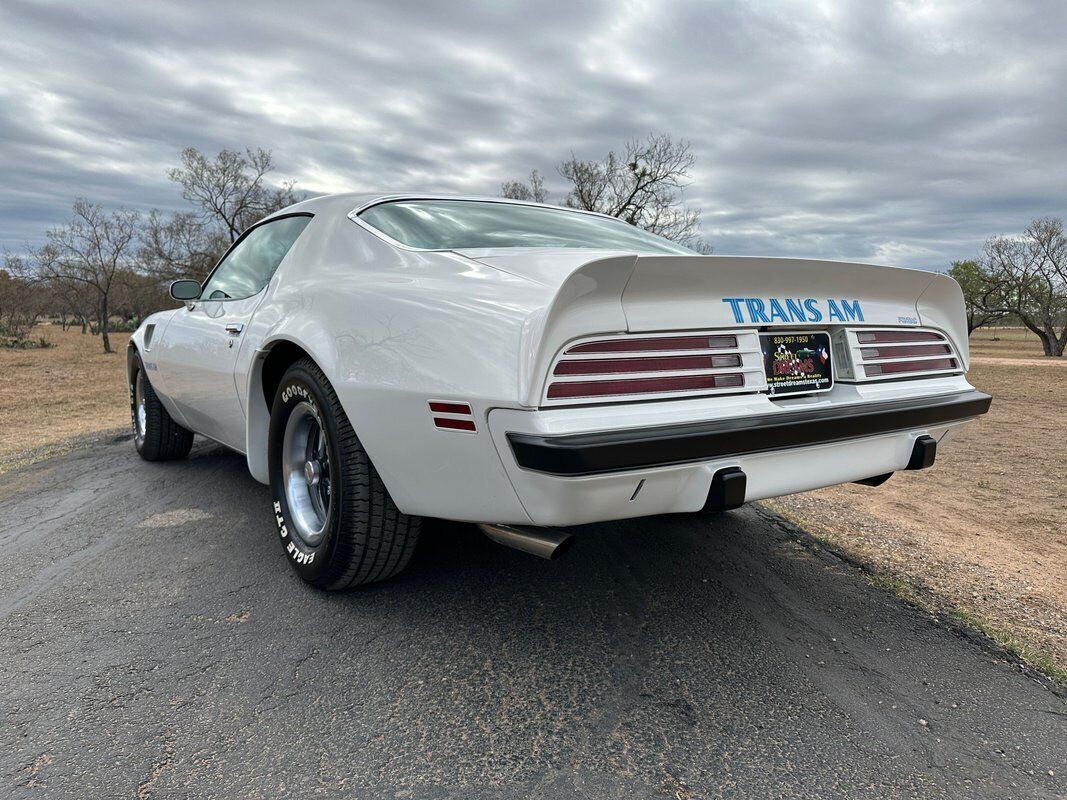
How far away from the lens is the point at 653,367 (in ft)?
6.34

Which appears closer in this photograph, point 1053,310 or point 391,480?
point 391,480

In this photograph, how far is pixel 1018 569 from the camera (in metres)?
3.10

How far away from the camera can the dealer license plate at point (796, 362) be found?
2193mm

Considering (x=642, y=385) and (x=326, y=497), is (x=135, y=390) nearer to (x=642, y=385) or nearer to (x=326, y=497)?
(x=326, y=497)

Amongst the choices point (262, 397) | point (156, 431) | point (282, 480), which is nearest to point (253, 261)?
point (262, 397)

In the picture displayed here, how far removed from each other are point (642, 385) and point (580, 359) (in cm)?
21

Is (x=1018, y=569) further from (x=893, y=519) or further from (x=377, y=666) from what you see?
(x=377, y=666)

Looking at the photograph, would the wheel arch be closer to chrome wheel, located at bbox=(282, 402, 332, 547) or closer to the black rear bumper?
chrome wheel, located at bbox=(282, 402, 332, 547)

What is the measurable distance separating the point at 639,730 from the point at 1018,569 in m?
2.31

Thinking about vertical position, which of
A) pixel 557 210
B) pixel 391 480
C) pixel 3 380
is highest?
pixel 557 210

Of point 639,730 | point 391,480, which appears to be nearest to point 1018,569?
point 639,730

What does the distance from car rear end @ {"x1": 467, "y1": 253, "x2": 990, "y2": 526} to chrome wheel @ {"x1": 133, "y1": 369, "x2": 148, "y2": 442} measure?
12.4 feet

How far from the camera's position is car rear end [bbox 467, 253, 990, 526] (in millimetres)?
1772

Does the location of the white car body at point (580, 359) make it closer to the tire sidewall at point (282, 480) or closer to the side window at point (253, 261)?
the tire sidewall at point (282, 480)
